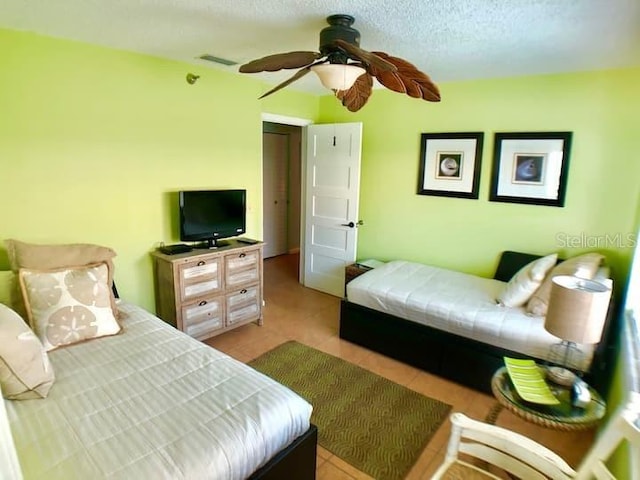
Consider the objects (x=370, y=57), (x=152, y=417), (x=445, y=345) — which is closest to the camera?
(x=152, y=417)

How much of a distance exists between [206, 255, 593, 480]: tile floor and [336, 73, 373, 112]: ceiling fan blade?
2.06m

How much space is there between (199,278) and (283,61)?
6.27ft

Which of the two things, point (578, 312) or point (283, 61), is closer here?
point (578, 312)

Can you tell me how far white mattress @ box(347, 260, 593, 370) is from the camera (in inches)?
102

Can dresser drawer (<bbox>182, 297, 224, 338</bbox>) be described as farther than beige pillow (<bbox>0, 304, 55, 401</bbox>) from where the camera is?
Yes

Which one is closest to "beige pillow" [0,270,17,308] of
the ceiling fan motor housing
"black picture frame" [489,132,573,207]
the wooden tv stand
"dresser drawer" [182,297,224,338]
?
the wooden tv stand

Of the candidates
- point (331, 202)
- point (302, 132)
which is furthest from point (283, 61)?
A: point (302, 132)

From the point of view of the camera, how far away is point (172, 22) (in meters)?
2.29

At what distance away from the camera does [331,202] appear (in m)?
4.57

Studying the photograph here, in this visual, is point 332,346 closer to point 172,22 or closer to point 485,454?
point 485,454

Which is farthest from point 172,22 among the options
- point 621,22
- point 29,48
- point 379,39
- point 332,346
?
point 332,346

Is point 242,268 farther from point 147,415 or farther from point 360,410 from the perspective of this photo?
point 147,415
